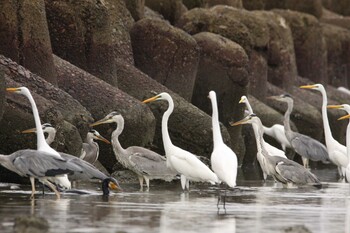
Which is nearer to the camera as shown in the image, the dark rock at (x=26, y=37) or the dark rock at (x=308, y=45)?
the dark rock at (x=26, y=37)

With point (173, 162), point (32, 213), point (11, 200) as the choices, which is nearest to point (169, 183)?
Result: point (173, 162)

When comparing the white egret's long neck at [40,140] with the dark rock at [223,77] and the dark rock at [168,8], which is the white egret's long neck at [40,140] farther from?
the dark rock at [168,8]

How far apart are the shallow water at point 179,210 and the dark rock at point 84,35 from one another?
5469 mm

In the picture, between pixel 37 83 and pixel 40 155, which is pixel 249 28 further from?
pixel 40 155

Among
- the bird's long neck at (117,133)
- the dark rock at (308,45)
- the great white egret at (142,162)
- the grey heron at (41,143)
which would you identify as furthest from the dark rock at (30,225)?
the dark rock at (308,45)

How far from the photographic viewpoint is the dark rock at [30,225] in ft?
43.8

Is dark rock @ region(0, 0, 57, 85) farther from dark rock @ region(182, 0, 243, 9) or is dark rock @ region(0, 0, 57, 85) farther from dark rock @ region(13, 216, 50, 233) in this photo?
dark rock @ region(182, 0, 243, 9)

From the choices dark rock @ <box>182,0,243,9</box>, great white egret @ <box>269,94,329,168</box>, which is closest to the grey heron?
great white egret @ <box>269,94,329,168</box>

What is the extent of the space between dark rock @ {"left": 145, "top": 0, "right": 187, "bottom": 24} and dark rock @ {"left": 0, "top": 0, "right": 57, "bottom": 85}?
12297mm

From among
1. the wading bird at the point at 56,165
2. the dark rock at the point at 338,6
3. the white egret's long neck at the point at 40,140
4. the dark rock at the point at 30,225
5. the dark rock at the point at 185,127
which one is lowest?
the dark rock at the point at 30,225

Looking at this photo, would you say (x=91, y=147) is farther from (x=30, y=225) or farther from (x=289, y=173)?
(x=30, y=225)

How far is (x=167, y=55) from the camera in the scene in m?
28.8

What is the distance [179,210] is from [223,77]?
13118 millimetres

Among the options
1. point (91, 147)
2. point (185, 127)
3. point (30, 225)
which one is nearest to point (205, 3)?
point (185, 127)
